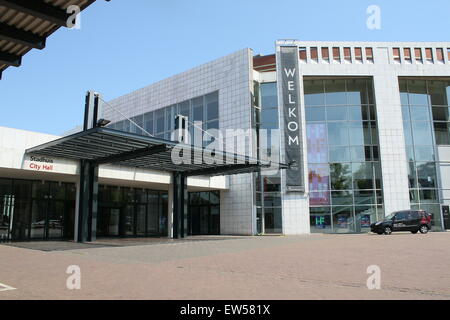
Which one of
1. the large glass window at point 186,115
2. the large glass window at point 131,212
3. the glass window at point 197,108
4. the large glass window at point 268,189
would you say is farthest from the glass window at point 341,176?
the large glass window at point 131,212

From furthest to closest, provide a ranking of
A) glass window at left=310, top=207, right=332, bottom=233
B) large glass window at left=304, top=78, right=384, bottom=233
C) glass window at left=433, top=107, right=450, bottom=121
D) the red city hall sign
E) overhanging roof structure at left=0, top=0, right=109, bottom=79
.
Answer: glass window at left=433, top=107, right=450, bottom=121 < large glass window at left=304, top=78, right=384, bottom=233 < glass window at left=310, top=207, right=332, bottom=233 < the red city hall sign < overhanging roof structure at left=0, top=0, right=109, bottom=79

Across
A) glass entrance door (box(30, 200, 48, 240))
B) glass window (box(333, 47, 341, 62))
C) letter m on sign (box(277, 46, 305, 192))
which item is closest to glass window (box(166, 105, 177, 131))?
letter m on sign (box(277, 46, 305, 192))

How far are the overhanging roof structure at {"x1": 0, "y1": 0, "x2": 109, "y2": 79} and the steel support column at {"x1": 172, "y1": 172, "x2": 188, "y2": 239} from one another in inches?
707

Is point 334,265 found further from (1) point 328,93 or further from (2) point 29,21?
(1) point 328,93

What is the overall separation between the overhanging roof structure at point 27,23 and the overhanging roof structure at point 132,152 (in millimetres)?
7800

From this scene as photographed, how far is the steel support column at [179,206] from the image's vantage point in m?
23.4

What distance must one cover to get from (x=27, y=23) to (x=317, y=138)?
26053 mm

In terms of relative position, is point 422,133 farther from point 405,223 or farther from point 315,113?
point 405,223

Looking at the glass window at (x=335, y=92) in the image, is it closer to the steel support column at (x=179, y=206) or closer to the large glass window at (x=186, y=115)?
the large glass window at (x=186, y=115)

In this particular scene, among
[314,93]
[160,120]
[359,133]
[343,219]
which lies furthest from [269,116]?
[160,120]

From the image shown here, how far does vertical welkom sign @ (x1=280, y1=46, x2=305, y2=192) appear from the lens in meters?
28.0

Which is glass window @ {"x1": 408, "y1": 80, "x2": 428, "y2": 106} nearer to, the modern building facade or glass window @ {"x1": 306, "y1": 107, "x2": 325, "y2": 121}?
the modern building facade

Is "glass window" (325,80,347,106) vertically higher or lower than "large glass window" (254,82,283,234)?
higher

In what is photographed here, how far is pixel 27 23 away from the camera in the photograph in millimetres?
5355
